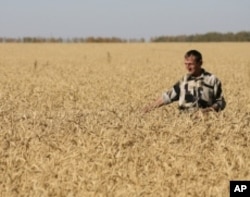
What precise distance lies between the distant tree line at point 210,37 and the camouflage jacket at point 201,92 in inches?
3115

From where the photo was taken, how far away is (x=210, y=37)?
90.9 metres

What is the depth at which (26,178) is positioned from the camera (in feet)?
16.7

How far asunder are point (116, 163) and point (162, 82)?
1287 cm

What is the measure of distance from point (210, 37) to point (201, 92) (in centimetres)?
8511

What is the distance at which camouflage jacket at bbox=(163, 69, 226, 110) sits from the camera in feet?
23.6

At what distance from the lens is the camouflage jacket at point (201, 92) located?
7.18 meters

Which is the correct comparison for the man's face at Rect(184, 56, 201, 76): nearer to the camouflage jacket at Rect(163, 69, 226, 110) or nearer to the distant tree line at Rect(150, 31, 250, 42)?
the camouflage jacket at Rect(163, 69, 226, 110)

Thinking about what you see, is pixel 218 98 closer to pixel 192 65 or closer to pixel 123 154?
pixel 192 65

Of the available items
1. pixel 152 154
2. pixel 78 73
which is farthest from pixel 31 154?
pixel 78 73

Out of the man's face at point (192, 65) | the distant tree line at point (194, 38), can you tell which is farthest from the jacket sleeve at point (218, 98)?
the distant tree line at point (194, 38)

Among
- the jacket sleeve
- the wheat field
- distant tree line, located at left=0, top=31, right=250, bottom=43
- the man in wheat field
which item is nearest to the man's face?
the man in wheat field

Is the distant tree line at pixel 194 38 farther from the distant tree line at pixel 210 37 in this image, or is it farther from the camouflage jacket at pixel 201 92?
the camouflage jacket at pixel 201 92

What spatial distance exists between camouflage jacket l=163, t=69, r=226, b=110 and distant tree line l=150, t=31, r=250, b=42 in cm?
7911

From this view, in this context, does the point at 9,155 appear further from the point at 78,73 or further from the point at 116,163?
the point at 78,73
